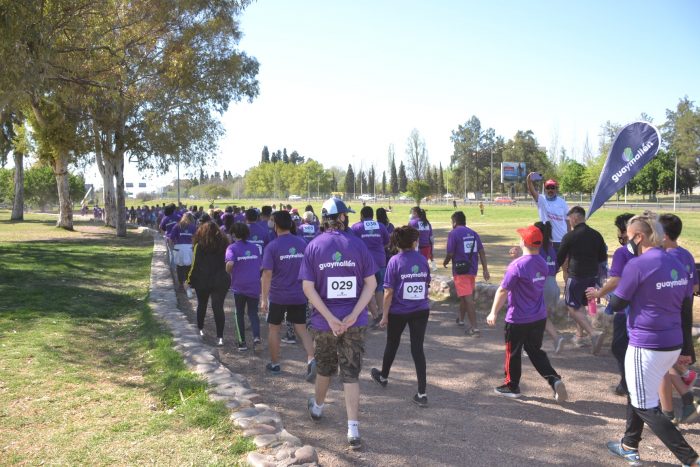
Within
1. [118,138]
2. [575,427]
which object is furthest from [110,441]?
[118,138]

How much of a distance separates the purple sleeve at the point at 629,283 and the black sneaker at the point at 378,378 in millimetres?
2718

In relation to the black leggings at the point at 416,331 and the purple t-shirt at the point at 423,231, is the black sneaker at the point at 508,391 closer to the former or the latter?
the black leggings at the point at 416,331

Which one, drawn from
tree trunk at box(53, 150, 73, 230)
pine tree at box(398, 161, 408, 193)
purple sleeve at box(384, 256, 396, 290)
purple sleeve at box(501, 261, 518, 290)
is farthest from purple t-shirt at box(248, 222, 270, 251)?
pine tree at box(398, 161, 408, 193)

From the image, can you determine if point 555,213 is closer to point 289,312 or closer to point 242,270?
point 289,312

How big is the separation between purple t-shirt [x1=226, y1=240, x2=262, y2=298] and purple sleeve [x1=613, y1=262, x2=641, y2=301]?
454 cm

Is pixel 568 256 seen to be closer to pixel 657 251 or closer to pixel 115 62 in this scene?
pixel 657 251

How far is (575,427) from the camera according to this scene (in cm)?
471

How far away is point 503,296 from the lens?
5.21 m

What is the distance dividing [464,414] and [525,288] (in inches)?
51.8

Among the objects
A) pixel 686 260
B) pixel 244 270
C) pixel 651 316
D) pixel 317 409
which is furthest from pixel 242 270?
pixel 686 260

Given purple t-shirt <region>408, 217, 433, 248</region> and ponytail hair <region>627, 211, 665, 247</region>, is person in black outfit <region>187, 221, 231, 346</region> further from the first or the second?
ponytail hair <region>627, 211, 665, 247</region>

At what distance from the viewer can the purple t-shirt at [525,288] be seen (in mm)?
5133

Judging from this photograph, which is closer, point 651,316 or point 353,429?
point 651,316

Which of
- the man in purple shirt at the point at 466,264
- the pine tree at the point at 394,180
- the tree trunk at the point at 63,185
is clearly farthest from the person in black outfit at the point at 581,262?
the pine tree at the point at 394,180
